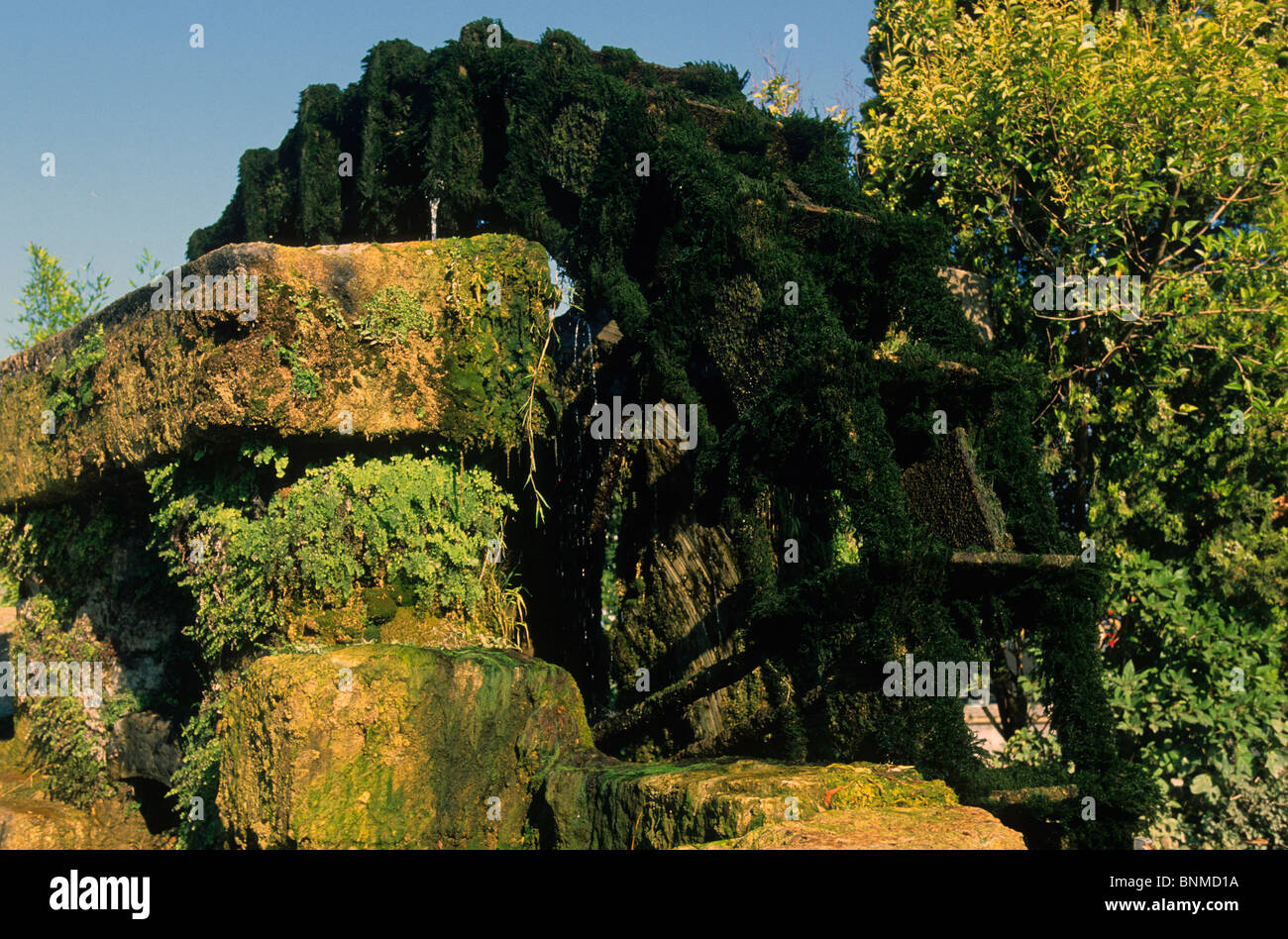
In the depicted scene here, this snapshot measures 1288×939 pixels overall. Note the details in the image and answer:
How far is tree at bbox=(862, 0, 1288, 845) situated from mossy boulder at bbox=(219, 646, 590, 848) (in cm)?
405

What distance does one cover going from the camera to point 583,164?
8.69 metres

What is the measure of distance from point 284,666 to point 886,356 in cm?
336

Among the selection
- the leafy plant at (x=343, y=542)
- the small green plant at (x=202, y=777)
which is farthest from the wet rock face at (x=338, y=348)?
the small green plant at (x=202, y=777)

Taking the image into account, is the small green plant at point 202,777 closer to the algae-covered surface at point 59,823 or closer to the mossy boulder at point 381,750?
the mossy boulder at point 381,750

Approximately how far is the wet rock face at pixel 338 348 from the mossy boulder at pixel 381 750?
128cm

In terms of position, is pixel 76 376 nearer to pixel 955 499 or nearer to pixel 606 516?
pixel 606 516

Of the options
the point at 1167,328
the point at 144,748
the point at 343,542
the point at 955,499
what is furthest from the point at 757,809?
the point at 144,748

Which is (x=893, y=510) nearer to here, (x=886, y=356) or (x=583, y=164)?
(x=886, y=356)

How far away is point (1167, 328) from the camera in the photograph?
22.4 feet

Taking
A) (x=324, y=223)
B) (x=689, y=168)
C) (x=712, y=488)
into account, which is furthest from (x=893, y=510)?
(x=324, y=223)

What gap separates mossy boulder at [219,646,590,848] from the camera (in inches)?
188

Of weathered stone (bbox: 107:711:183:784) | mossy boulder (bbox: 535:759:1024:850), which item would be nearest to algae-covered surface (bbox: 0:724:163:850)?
weathered stone (bbox: 107:711:183:784)

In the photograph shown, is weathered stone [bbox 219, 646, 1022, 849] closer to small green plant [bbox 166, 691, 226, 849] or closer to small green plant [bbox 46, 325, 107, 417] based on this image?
small green plant [bbox 166, 691, 226, 849]

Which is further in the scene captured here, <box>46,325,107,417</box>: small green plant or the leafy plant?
<box>46,325,107,417</box>: small green plant
